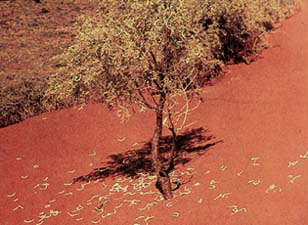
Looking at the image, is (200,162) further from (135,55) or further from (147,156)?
(135,55)

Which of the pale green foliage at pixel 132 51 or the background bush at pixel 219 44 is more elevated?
the pale green foliage at pixel 132 51

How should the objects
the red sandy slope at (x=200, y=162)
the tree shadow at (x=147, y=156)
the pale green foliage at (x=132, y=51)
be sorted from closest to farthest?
the red sandy slope at (x=200, y=162) → the pale green foliage at (x=132, y=51) → the tree shadow at (x=147, y=156)

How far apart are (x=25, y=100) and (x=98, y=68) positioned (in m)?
8.99

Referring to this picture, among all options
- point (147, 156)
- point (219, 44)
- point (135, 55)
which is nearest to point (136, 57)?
point (135, 55)

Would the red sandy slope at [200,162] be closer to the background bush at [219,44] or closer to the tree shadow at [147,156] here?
the tree shadow at [147,156]

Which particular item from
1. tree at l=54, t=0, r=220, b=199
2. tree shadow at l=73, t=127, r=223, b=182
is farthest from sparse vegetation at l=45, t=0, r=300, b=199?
tree shadow at l=73, t=127, r=223, b=182

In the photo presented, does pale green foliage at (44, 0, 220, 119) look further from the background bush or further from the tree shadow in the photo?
the background bush

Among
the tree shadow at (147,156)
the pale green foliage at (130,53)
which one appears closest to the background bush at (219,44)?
the tree shadow at (147,156)

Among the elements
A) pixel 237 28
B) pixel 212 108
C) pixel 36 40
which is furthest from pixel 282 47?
pixel 36 40

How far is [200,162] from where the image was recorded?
12078 mm

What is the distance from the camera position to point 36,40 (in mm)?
35344

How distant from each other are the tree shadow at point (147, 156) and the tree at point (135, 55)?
1.46 meters

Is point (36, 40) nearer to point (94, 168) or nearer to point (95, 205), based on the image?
point (94, 168)

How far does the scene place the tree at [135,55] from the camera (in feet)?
34.4
